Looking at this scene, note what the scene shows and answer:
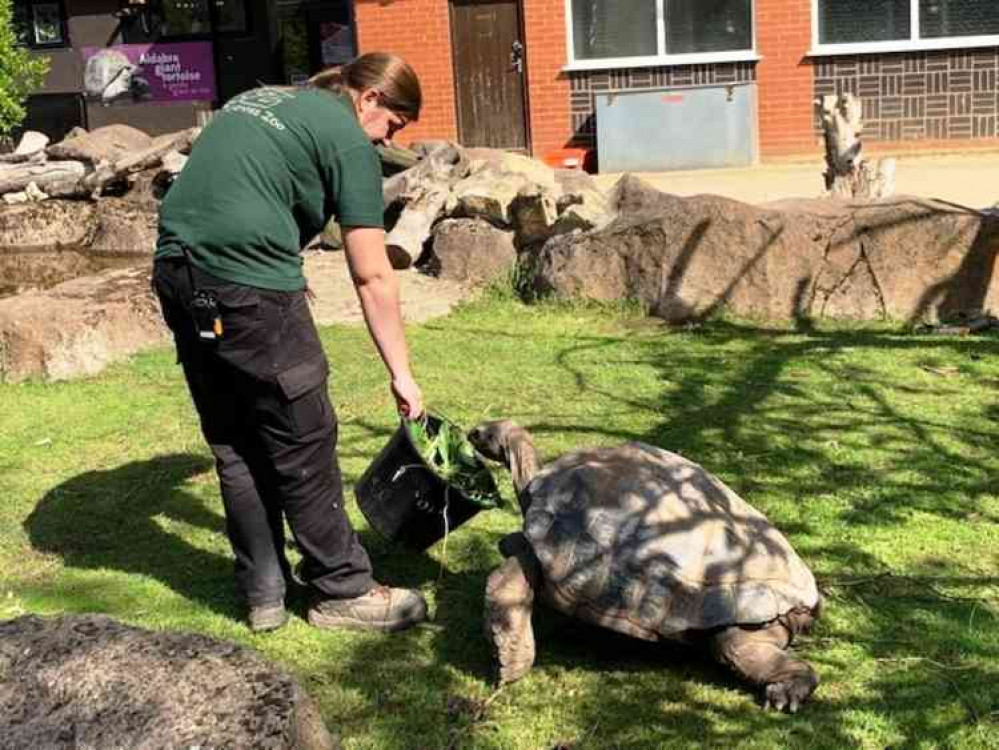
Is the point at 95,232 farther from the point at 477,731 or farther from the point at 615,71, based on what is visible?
the point at 477,731

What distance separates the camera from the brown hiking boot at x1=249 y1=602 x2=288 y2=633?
443 centimetres

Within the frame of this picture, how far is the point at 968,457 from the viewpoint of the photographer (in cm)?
577

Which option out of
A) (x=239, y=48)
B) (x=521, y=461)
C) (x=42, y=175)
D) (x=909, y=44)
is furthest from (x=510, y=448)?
(x=239, y=48)

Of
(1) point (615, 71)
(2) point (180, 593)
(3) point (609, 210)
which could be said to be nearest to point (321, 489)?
(2) point (180, 593)

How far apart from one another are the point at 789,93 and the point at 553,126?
3.19m

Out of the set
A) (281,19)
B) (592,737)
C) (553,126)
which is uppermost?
(281,19)

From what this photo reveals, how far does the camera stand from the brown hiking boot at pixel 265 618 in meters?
4.43

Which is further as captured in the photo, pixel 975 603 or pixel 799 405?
pixel 799 405

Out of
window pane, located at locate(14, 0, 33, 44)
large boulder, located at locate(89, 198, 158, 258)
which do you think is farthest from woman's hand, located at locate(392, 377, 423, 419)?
window pane, located at locate(14, 0, 33, 44)

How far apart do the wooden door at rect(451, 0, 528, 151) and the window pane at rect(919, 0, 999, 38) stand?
17.4ft

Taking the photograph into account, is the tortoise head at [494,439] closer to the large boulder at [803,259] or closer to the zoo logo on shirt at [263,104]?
the zoo logo on shirt at [263,104]

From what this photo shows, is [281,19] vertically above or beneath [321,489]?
above

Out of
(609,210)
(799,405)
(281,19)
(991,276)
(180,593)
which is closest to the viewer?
(180,593)

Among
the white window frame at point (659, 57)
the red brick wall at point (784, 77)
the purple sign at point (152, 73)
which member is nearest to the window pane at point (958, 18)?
the red brick wall at point (784, 77)
